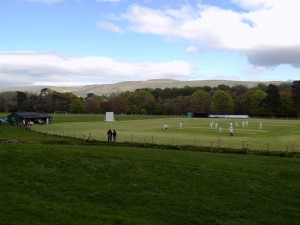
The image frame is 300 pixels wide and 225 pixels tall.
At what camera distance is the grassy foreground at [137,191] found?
510 inches

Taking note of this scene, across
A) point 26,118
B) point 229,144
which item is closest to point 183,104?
point 26,118

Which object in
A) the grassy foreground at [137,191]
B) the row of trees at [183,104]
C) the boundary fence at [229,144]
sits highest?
the row of trees at [183,104]

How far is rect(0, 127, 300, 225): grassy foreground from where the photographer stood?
12961mm

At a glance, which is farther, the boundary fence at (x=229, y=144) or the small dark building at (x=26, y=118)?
the small dark building at (x=26, y=118)

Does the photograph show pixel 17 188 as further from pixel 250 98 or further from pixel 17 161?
pixel 250 98

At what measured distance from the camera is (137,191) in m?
16.3

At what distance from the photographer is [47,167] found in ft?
60.8

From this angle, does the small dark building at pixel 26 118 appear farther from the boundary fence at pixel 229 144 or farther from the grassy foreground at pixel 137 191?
the grassy foreground at pixel 137 191

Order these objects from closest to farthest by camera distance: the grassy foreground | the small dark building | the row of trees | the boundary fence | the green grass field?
the grassy foreground < the boundary fence < the green grass field < the small dark building < the row of trees

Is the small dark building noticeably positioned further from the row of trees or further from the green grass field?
the row of trees

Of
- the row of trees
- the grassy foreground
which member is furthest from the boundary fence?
the row of trees

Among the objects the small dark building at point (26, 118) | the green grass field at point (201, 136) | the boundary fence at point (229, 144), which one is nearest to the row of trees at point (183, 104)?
the green grass field at point (201, 136)

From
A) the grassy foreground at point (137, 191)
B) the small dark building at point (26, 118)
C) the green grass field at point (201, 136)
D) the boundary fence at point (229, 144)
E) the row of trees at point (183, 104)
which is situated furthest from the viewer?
the row of trees at point (183, 104)

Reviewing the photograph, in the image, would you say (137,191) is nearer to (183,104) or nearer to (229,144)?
(229,144)
